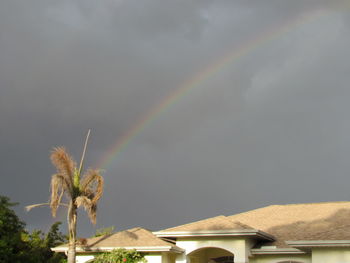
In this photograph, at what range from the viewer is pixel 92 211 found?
24453mm

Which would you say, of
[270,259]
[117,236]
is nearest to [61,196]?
[117,236]

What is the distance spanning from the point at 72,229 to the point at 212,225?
663cm

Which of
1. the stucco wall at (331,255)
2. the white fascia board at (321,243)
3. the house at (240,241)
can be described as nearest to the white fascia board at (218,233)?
the house at (240,241)

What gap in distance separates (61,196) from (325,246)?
39.4 feet

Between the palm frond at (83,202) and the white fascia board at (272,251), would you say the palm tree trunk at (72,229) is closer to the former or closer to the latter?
the palm frond at (83,202)

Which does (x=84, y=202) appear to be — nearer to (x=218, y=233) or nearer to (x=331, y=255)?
(x=218, y=233)

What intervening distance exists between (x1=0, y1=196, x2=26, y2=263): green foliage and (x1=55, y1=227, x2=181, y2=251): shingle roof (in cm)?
348

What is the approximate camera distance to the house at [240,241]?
70.5 ft

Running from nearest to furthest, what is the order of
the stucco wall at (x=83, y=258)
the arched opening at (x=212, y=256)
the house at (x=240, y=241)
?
1. the house at (x=240, y=241)
2. the stucco wall at (x=83, y=258)
3. the arched opening at (x=212, y=256)

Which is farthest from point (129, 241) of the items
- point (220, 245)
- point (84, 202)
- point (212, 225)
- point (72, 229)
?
point (220, 245)

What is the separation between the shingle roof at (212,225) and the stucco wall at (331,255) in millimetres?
3489

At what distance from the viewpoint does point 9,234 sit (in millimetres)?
26281

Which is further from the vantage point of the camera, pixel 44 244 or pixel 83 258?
pixel 44 244

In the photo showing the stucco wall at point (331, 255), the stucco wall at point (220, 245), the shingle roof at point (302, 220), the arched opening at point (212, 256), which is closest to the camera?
the stucco wall at point (331, 255)
